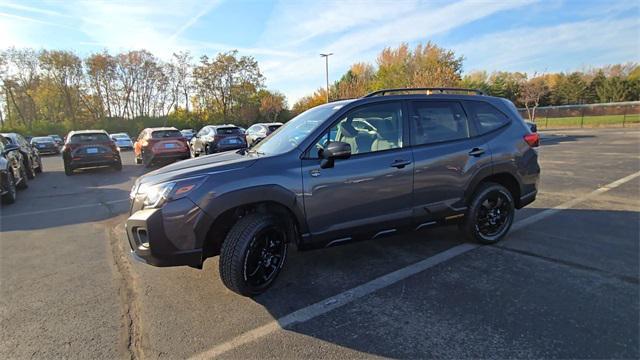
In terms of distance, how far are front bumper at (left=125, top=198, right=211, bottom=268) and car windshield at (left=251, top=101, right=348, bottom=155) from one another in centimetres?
101

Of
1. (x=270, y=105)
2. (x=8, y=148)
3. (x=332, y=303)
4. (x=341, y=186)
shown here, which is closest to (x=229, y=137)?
(x=8, y=148)

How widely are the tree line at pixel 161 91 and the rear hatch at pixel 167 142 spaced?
3035 cm

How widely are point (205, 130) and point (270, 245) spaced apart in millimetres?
15039

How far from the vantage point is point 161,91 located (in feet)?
189

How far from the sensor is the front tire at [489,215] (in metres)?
4.38

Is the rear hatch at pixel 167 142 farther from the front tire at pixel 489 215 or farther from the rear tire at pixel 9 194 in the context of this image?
the front tire at pixel 489 215

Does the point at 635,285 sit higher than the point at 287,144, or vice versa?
the point at 287,144

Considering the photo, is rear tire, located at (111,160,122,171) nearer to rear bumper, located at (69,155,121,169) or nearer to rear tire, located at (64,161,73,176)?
rear bumper, located at (69,155,121,169)

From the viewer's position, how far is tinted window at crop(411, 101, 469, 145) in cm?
405

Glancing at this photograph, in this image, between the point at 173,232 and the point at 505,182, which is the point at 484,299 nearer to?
the point at 505,182

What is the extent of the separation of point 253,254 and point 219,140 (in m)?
13.2

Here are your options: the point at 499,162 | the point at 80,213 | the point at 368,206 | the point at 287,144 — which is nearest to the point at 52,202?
the point at 80,213

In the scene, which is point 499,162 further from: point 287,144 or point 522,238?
point 287,144

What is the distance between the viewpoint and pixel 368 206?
3.69 m
